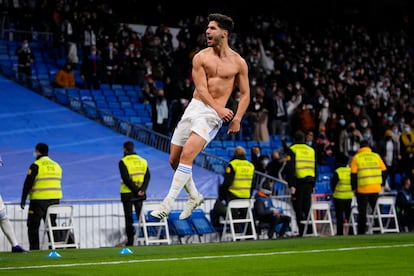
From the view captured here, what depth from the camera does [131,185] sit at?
18.7 metres

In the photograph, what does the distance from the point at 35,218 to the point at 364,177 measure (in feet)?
25.6

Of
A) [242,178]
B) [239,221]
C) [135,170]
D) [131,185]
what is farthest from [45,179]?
[242,178]

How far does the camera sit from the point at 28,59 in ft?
88.5

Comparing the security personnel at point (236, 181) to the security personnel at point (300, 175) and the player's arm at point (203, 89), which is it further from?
the player's arm at point (203, 89)

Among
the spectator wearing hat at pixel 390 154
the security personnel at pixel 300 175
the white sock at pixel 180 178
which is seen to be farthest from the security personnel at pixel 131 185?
the spectator wearing hat at pixel 390 154

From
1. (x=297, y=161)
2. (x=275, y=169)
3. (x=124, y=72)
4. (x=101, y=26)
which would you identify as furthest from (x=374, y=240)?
(x=101, y=26)

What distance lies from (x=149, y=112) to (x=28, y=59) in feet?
12.5

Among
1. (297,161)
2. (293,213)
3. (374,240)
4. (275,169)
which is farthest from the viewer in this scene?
(275,169)

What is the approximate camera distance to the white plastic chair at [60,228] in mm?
17766

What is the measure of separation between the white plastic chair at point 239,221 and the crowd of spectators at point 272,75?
619 centimetres

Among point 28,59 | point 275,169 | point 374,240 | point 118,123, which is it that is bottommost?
point 374,240

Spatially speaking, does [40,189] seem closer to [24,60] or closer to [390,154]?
[24,60]

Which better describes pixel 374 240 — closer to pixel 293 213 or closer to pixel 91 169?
pixel 293 213

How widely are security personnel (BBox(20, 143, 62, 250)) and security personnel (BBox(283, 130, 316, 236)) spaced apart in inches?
208
